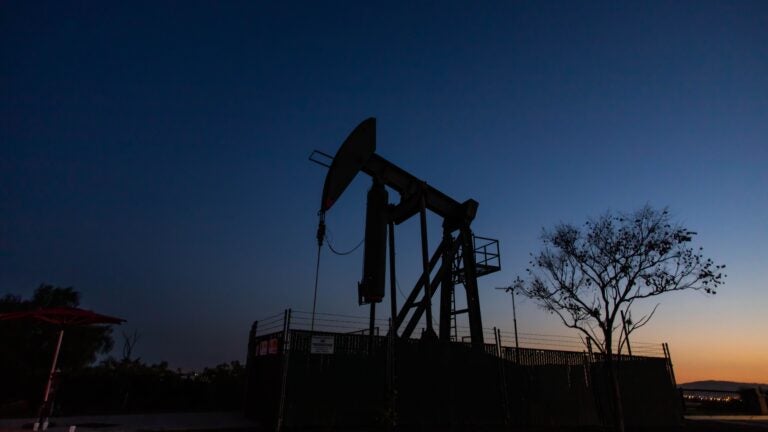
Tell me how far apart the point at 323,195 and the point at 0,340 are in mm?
27556

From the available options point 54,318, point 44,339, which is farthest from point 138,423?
point 44,339

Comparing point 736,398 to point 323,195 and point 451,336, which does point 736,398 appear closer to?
point 451,336

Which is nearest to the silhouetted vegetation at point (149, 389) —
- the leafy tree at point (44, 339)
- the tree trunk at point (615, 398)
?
the leafy tree at point (44, 339)

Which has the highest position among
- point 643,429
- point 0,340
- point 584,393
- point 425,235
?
point 425,235

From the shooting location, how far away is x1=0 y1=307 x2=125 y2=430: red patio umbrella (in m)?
9.02

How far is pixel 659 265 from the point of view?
1444cm

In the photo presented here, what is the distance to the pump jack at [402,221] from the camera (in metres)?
13.8

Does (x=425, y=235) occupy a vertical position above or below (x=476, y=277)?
above

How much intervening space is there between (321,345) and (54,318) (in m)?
6.84

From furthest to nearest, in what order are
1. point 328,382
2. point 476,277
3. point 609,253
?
1. point 476,277
2. point 609,253
3. point 328,382

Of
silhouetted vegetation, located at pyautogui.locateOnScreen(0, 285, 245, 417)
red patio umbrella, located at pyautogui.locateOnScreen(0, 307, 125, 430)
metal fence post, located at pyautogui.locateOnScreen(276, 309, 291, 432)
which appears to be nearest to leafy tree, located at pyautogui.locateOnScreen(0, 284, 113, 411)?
silhouetted vegetation, located at pyautogui.locateOnScreen(0, 285, 245, 417)

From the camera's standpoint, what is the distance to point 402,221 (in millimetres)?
16891

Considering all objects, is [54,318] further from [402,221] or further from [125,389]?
[402,221]

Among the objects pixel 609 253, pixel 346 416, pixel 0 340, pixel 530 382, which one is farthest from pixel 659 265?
pixel 0 340
